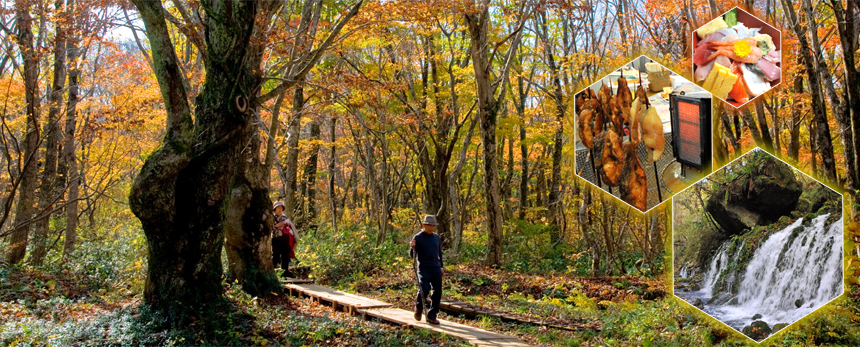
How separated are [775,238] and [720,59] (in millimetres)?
1924

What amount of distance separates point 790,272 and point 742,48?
2.22 metres

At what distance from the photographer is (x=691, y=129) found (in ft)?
18.4

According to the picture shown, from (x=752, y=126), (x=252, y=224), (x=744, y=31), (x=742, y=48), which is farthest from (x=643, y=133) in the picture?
(x=252, y=224)

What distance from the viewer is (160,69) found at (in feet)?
24.7

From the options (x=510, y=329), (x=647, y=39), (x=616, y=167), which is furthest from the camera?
(x=647, y=39)

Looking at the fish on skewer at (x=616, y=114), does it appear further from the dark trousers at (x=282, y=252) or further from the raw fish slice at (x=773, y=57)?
the dark trousers at (x=282, y=252)

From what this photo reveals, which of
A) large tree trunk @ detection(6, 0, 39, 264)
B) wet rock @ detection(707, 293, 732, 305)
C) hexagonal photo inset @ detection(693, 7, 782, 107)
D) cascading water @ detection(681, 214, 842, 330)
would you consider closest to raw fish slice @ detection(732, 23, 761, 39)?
hexagonal photo inset @ detection(693, 7, 782, 107)

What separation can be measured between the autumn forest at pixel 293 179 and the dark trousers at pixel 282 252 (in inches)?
3.4

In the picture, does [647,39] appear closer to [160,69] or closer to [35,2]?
[160,69]

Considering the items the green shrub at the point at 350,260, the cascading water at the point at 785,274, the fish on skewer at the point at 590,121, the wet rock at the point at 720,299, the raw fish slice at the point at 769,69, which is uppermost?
the raw fish slice at the point at 769,69

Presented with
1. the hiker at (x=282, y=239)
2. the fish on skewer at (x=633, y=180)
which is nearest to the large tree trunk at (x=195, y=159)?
the hiker at (x=282, y=239)

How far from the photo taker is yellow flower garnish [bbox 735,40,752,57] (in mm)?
5602

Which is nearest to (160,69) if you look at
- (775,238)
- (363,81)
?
(363,81)

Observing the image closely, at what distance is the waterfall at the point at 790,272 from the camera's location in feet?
14.7
